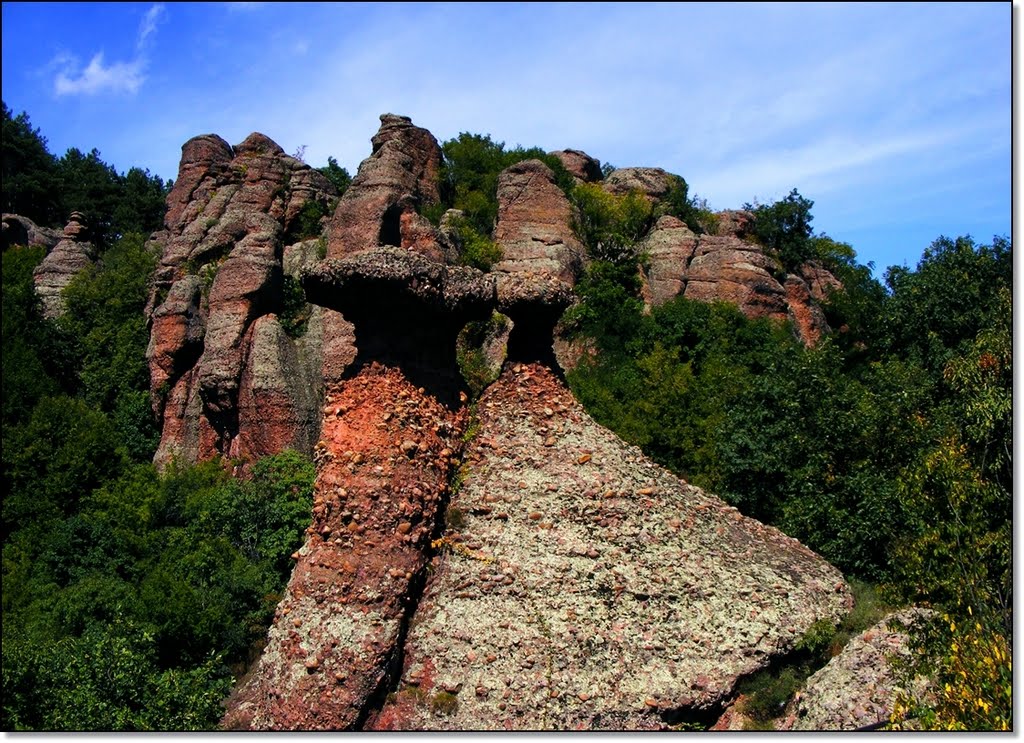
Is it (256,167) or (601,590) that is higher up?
(256,167)

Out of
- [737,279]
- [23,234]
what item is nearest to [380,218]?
[737,279]

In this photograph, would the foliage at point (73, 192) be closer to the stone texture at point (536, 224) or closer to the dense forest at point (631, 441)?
the dense forest at point (631, 441)

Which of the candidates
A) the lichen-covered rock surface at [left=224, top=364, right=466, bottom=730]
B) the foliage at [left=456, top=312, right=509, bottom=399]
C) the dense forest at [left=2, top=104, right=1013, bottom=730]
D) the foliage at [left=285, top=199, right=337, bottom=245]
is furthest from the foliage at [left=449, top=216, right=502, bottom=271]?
the lichen-covered rock surface at [left=224, top=364, right=466, bottom=730]

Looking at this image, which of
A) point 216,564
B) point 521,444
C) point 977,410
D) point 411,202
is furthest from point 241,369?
point 977,410

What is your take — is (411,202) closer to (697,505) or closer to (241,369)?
(241,369)

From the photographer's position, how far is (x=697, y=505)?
42.9 ft

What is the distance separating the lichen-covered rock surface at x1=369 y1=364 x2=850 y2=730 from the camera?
10680mm

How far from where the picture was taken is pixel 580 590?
11.5 m

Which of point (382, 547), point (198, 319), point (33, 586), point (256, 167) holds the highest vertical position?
point (256, 167)

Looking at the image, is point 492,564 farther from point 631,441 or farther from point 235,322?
point 235,322

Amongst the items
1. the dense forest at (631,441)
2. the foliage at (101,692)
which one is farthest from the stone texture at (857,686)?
the foliage at (101,692)

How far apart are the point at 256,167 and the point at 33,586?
18.5 metres

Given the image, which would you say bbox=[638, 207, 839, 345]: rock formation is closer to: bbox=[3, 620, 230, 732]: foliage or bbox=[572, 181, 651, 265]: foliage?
bbox=[572, 181, 651, 265]: foliage

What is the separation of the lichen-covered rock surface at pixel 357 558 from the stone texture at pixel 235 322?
14501 millimetres
